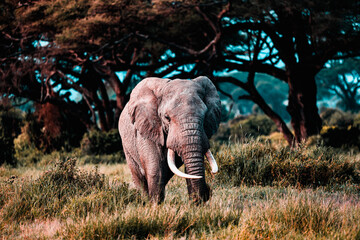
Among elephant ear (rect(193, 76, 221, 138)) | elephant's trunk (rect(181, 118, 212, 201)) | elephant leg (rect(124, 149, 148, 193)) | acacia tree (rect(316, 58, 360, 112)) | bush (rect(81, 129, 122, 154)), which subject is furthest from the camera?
acacia tree (rect(316, 58, 360, 112))

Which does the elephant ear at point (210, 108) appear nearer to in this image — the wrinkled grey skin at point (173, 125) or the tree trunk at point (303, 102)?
the wrinkled grey skin at point (173, 125)

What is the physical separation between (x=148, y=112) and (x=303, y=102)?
39.1ft

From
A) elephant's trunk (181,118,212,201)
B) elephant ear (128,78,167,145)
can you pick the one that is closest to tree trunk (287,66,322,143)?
elephant ear (128,78,167,145)

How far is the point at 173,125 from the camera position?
413 cm

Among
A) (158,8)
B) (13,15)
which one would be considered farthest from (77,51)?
(158,8)

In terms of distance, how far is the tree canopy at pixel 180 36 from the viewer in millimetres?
13109

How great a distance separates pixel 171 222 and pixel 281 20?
1325 cm

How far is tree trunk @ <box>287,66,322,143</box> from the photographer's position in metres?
15.2

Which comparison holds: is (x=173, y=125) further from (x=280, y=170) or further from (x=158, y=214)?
(x=280, y=170)

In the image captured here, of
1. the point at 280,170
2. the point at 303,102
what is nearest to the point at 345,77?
the point at 303,102

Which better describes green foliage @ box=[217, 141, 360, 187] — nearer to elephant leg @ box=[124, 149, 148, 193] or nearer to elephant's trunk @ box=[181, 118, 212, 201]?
elephant leg @ box=[124, 149, 148, 193]

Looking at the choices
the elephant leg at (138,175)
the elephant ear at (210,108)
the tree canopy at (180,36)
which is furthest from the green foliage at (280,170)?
the tree canopy at (180,36)

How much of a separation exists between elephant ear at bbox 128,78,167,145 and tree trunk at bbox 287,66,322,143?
11.7 meters

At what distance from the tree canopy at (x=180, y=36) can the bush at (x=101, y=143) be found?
4.66 ft
